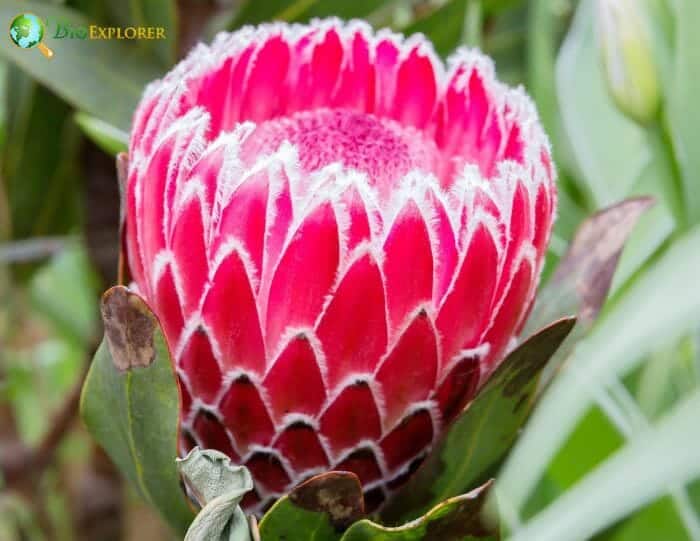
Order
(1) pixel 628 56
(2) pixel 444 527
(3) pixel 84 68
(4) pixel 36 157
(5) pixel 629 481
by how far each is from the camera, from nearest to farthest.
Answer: (5) pixel 629 481 → (2) pixel 444 527 → (1) pixel 628 56 → (3) pixel 84 68 → (4) pixel 36 157

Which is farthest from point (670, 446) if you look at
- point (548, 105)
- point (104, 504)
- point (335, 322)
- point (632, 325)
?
point (104, 504)

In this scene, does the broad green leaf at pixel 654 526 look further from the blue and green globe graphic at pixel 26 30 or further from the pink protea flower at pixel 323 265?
the blue and green globe graphic at pixel 26 30

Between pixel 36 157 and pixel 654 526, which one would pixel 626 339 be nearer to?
pixel 654 526

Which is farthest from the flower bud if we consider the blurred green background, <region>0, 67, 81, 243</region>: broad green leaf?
<region>0, 67, 81, 243</region>: broad green leaf

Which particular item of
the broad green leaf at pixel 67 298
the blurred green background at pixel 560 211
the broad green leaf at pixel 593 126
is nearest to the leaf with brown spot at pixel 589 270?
the blurred green background at pixel 560 211

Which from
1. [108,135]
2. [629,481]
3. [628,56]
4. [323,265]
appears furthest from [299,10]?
[629,481]
